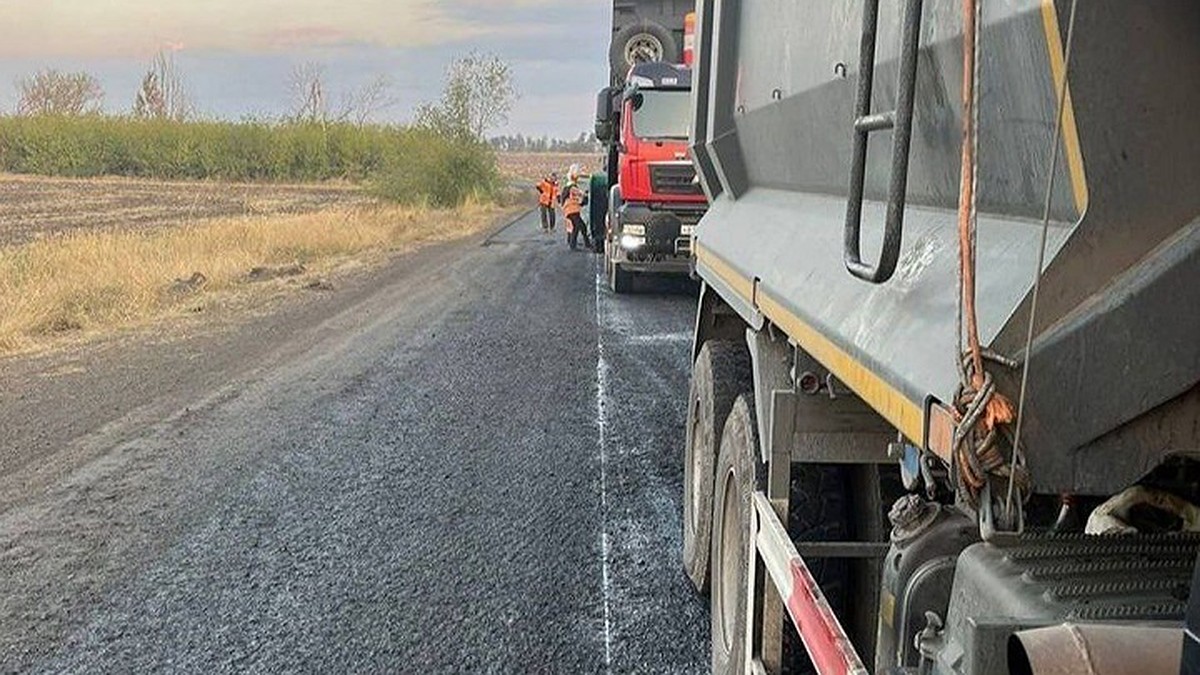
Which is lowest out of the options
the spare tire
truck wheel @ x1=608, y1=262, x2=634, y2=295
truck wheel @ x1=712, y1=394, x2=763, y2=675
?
truck wheel @ x1=608, y1=262, x2=634, y2=295

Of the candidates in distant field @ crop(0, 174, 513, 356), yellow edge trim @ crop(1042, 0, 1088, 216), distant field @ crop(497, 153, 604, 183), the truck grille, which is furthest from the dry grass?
distant field @ crop(497, 153, 604, 183)

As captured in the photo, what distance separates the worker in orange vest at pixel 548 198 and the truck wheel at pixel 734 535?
77.8ft

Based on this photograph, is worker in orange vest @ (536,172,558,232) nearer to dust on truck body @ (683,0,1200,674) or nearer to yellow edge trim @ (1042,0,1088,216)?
dust on truck body @ (683,0,1200,674)

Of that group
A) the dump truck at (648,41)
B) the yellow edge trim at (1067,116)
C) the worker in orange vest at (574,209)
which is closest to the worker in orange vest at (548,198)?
the worker in orange vest at (574,209)

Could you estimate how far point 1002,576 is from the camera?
1.62 meters

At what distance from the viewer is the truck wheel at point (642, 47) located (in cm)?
1795

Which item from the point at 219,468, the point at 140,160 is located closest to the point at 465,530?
the point at 219,468

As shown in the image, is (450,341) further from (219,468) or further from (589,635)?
(589,635)

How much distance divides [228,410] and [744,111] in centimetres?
522

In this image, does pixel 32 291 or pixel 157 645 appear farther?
pixel 32 291

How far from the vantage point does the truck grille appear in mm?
14898

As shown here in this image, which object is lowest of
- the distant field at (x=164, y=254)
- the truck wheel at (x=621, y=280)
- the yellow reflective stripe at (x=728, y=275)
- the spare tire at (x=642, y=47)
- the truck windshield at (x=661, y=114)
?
the distant field at (x=164, y=254)

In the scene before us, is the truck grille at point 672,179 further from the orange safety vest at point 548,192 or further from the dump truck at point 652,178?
the orange safety vest at point 548,192

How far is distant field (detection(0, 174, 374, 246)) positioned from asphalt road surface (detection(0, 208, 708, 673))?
1754 cm
